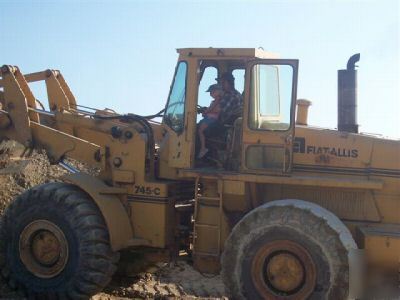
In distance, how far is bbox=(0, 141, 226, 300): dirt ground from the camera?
27.6 feet

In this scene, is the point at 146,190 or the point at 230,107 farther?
the point at 146,190

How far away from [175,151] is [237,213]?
107 centimetres

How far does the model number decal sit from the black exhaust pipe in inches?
92.8

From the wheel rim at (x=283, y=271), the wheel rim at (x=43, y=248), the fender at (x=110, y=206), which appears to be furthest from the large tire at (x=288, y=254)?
the wheel rim at (x=43, y=248)

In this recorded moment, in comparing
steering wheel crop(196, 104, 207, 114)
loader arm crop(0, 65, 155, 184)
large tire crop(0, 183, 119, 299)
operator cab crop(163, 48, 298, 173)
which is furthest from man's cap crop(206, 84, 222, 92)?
large tire crop(0, 183, 119, 299)

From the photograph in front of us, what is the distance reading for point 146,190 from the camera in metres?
7.61

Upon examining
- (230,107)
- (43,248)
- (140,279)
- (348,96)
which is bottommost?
(140,279)

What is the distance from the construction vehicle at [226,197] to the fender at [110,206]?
0.06ft

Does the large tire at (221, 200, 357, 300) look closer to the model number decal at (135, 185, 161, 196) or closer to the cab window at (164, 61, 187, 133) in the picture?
the model number decal at (135, 185, 161, 196)

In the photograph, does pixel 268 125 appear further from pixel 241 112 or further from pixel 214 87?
pixel 214 87

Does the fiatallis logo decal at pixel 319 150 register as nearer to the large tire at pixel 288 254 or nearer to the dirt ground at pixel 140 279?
the large tire at pixel 288 254

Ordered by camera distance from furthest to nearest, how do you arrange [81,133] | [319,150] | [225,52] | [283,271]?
[81,133], [225,52], [319,150], [283,271]

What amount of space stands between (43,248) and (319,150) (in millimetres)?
3578

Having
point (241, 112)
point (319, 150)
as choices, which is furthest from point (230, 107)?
point (319, 150)
